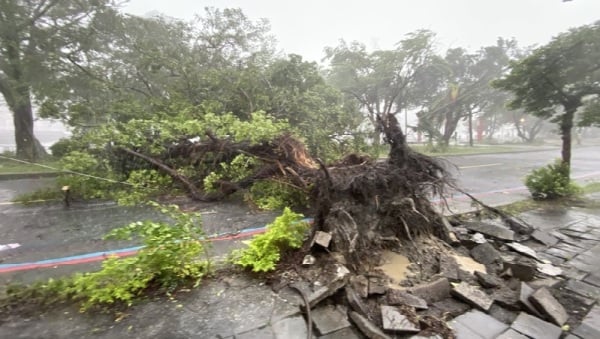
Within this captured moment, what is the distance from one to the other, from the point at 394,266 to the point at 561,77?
257 inches

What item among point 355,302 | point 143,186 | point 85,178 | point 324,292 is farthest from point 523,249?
point 85,178

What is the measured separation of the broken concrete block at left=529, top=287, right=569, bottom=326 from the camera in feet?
8.33

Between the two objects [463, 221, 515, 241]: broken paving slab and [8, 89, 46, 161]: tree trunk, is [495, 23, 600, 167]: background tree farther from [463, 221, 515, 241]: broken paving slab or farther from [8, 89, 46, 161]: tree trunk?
[8, 89, 46, 161]: tree trunk

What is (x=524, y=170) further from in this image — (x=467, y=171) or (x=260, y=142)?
(x=260, y=142)

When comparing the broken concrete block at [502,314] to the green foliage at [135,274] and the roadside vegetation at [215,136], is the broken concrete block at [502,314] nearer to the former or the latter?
the roadside vegetation at [215,136]

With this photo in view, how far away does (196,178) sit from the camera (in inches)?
269

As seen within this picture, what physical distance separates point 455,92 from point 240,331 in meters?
26.3

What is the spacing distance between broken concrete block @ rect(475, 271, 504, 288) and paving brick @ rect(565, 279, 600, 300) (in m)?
0.73

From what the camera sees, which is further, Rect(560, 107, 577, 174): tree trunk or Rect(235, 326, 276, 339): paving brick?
Rect(560, 107, 577, 174): tree trunk

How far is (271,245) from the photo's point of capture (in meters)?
3.19

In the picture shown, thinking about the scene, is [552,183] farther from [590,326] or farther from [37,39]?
[37,39]

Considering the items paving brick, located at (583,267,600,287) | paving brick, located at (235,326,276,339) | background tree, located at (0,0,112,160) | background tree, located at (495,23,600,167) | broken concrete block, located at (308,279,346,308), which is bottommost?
paving brick, located at (583,267,600,287)

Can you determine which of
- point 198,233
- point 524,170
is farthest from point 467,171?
point 198,233

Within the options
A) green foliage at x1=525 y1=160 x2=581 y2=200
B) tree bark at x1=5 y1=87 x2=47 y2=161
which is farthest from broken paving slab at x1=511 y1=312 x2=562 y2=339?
tree bark at x1=5 y1=87 x2=47 y2=161
